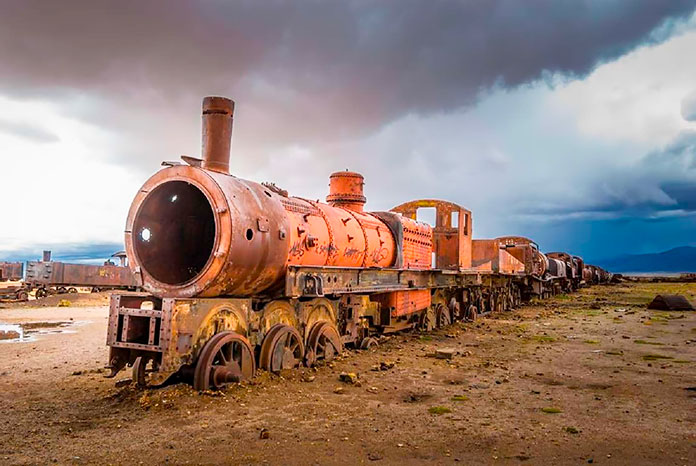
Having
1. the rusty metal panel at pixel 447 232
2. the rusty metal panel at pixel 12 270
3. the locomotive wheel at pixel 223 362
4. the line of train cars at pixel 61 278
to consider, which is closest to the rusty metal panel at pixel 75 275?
the line of train cars at pixel 61 278

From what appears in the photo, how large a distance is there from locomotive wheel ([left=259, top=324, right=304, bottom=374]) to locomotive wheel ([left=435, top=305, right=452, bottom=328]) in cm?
755

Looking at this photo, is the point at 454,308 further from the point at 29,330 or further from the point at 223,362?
the point at 29,330

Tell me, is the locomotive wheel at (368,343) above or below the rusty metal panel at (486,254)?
below

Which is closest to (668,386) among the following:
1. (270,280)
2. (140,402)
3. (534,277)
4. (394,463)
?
(394,463)

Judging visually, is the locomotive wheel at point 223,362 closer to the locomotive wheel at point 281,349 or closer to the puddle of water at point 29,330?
the locomotive wheel at point 281,349

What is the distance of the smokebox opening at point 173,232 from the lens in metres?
7.76

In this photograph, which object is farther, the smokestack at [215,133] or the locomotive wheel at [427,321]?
the locomotive wheel at [427,321]

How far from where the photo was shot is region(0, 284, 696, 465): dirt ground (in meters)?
4.94

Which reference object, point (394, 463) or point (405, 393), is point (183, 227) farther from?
point (394, 463)

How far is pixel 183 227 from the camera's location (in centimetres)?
844

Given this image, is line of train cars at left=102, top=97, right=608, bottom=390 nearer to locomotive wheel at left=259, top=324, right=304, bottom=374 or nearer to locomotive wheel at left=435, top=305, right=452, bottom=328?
locomotive wheel at left=259, top=324, right=304, bottom=374

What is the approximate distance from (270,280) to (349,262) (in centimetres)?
254

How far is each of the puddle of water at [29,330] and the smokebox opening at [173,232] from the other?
631 cm

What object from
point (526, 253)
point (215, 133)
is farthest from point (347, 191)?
point (526, 253)
